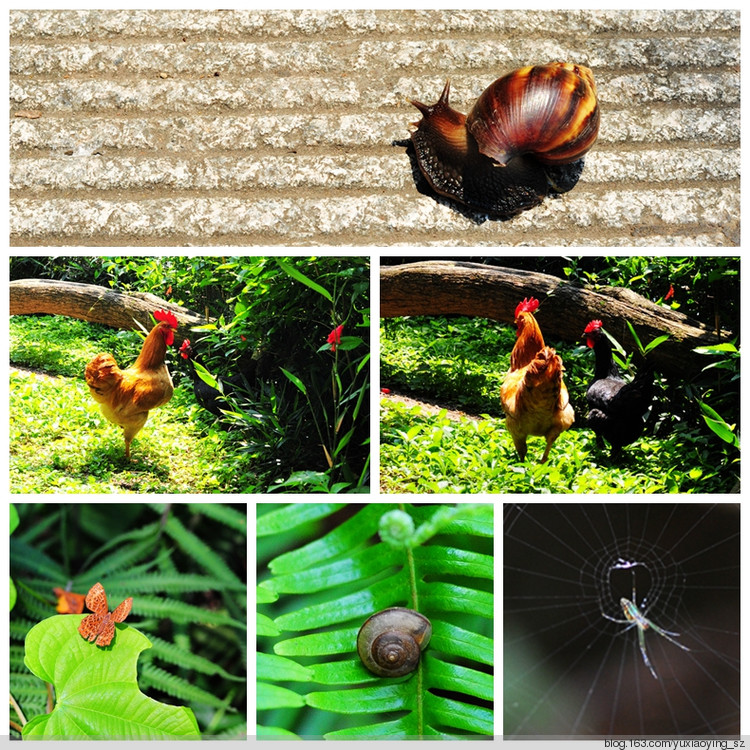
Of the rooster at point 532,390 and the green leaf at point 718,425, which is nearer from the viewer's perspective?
the rooster at point 532,390

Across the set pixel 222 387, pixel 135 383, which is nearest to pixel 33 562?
pixel 135 383

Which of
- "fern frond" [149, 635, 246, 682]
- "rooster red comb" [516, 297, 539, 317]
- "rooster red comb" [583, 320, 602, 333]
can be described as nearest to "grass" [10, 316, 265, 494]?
"fern frond" [149, 635, 246, 682]

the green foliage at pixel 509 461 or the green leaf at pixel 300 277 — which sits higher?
the green leaf at pixel 300 277

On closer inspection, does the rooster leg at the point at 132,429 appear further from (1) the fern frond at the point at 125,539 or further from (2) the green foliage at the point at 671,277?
(2) the green foliage at the point at 671,277

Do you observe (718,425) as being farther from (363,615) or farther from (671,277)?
(363,615)

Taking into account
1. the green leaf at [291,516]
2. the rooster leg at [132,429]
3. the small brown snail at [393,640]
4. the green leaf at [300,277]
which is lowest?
the small brown snail at [393,640]

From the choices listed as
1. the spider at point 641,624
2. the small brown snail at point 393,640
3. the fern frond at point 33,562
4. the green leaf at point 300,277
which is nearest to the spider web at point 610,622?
the spider at point 641,624
